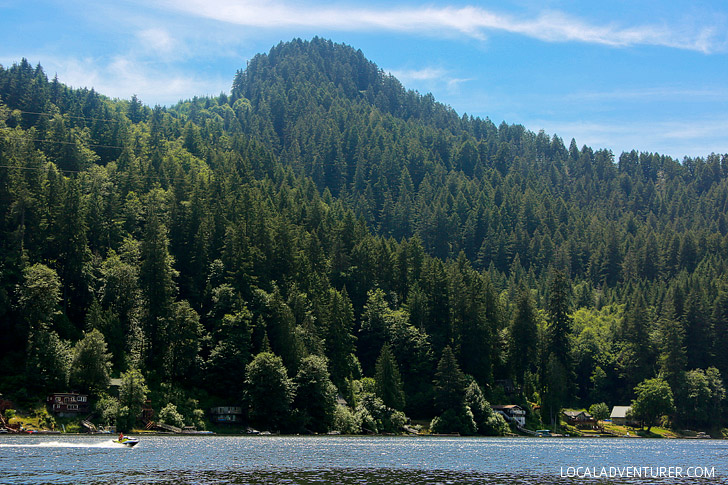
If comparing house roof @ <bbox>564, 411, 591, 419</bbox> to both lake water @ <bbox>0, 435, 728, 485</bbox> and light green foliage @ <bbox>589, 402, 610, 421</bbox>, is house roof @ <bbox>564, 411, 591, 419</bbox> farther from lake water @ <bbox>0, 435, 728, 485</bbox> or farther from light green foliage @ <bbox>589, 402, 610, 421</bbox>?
lake water @ <bbox>0, 435, 728, 485</bbox>

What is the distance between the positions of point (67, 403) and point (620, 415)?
122997mm

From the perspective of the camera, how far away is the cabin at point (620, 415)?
173875 mm

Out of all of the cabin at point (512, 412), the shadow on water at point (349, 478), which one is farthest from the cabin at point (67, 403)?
the cabin at point (512, 412)

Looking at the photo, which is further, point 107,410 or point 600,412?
point 600,412

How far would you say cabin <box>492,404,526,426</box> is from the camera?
508 feet

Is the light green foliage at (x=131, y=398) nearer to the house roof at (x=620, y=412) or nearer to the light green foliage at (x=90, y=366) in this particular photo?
the light green foliage at (x=90, y=366)

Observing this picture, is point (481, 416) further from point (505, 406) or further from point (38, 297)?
point (38, 297)

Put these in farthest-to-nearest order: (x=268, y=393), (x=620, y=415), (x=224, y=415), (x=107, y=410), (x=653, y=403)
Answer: (x=620, y=415), (x=653, y=403), (x=224, y=415), (x=268, y=393), (x=107, y=410)

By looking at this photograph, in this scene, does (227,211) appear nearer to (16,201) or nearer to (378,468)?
(16,201)

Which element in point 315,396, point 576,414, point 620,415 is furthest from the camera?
point 620,415

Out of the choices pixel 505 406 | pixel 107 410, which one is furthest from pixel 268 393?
pixel 505 406

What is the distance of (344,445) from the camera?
4055 inches

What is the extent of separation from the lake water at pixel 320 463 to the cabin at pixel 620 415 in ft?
220

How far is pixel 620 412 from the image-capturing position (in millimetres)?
177750
